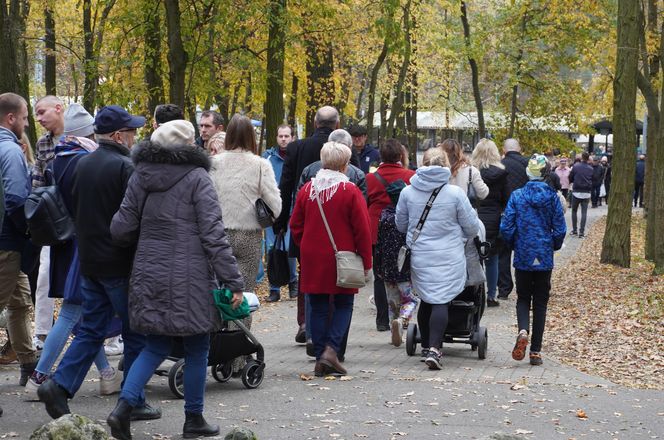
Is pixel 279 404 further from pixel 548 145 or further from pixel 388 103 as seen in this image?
pixel 388 103

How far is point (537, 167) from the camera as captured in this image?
1036cm

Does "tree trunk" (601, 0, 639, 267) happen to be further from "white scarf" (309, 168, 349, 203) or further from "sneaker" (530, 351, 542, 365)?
"white scarf" (309, 168, 349, 203)

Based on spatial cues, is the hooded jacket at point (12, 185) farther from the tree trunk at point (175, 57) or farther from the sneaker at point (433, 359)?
A: the tree trunk at point (175, 57)

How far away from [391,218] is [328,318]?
88.4 inches

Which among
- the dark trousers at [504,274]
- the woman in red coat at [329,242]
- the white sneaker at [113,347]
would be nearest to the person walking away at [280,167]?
the dark trousers at [504,274]

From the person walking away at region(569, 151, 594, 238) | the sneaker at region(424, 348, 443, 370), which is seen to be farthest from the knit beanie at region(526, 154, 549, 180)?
the person walking away at region(569, 151, 594, 238)

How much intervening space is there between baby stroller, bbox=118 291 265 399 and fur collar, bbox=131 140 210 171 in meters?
1.70

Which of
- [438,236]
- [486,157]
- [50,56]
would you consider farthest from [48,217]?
[50,56]

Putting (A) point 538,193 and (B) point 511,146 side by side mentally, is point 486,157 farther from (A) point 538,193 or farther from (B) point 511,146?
(A) point 538,193

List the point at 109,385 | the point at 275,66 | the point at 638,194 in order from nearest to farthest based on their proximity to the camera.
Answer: the point at 109,385
the point at 275,66
the point at 638,194

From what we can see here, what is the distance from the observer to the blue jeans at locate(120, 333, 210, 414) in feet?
21.8

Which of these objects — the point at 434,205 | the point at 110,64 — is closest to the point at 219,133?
the point at 434,205

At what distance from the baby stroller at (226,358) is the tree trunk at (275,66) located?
1108 centimetres

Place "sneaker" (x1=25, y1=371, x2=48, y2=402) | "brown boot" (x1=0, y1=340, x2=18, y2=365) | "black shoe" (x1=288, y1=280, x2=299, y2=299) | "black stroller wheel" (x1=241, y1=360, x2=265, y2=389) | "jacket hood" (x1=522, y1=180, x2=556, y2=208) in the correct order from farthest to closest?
"black shoe" (x1=288, y1=280, x2=299, y2=299)
"jacket hood" (x1=522, y1=180, x2=556, y2=208)
"brown boot" (x1=0, y1=340, x2=18, y2=365)
"black stroller wheel" (x1=241, y1=360, x2=265, y2=389)
"sneaker" (x1=25, y1=371, x2=48, y2=402)
